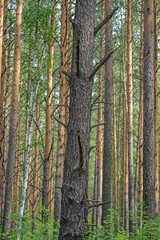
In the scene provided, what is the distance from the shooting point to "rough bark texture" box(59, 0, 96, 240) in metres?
2.73

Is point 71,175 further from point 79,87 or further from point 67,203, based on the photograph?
point 79,87

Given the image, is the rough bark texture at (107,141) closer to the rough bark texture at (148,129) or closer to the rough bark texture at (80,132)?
the rough bark texture at (148,129)

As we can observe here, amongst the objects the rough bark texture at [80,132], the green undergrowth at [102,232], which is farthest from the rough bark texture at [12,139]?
the rough bark texture at [80,132]

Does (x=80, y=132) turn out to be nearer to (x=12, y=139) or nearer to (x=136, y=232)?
(x=136, y=232)

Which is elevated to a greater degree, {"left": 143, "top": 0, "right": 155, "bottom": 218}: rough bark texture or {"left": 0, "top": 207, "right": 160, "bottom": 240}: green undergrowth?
{"left": 143, "top": 0, "right": 155, "bottom": 218}: rough bark texture

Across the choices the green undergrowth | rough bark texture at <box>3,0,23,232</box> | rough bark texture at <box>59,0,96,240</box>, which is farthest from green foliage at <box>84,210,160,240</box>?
rough bark texture at <box>3,0,23,232</box>

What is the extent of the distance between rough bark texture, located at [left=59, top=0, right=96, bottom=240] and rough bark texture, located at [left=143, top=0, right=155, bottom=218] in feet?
13.0

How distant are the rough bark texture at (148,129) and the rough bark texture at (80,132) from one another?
13.0ft

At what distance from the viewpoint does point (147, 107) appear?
673 centimetres

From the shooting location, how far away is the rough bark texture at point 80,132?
8.95ft

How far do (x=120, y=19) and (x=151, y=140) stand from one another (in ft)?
32.1

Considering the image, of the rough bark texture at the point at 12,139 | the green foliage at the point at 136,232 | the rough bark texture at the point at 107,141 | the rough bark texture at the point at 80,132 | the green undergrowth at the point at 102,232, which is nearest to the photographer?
the rough bark texture at the point at 80,132

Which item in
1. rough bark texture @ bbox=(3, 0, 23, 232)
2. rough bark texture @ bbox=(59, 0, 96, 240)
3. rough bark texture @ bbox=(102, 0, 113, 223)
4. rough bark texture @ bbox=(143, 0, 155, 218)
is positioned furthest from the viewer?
rough bark texture @ bbox=(102, 0, 113, 223)

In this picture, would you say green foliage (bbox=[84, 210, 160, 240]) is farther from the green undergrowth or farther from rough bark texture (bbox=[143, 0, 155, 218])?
rough bark texture (bbox=[143, 0, 155, 218])
